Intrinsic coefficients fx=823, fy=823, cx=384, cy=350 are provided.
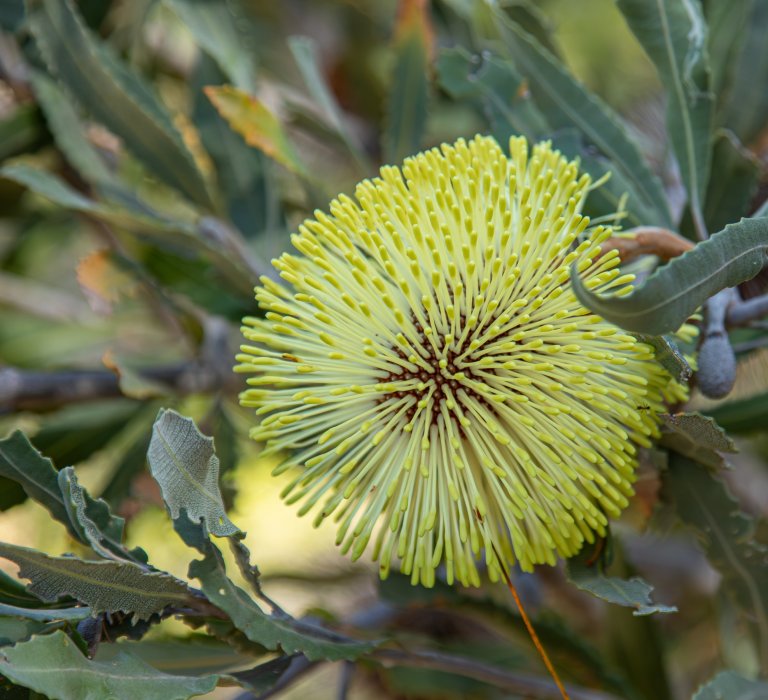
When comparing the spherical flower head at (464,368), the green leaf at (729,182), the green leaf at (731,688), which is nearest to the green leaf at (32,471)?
the spherical flower head at (464,368)

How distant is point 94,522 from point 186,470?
9cm

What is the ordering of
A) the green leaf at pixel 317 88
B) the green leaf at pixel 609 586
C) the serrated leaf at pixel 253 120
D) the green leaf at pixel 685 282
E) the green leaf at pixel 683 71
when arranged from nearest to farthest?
the green leaf at pixel 685 282 → the green leaf at pixel 609 586 → the green leaf at pixel 683 71 → the serrated leaf at pixel 253 120 → the green leaf at pixel 317 88

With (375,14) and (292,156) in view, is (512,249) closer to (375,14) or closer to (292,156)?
(292,156)

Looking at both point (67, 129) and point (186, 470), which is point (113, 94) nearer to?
point (67, 129)

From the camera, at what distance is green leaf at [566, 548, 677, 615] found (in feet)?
1.82

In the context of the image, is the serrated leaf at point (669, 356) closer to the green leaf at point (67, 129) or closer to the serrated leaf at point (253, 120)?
the serrated leaf at point (253, 120)

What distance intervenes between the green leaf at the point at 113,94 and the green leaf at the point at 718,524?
1.89 ft

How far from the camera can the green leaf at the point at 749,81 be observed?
0.82 m

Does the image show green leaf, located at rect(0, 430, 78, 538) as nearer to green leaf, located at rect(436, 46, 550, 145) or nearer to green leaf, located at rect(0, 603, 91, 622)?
green leaf, located at rect(0, 603, 91, 622)

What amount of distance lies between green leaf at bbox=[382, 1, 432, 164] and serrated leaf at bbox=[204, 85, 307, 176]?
0.14 metres

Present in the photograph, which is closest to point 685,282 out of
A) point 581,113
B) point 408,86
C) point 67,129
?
point 581,113

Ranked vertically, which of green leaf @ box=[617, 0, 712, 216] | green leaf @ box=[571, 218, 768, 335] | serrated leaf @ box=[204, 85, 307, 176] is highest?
serrated leaf @ box=[204, 85, 307, 176]

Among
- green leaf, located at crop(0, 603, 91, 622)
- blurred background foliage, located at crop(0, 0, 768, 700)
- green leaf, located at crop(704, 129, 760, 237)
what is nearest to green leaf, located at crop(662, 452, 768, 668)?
blurred background foliage, located at crop(0, 0, 768, 700)

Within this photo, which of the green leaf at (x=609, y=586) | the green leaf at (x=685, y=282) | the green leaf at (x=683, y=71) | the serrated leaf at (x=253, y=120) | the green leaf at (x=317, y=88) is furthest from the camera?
the green leaf at (x=317, y=88)
